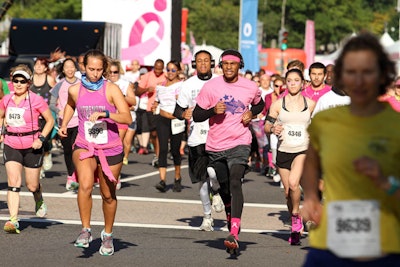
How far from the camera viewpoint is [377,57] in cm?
561

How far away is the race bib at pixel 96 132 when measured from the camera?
1044cm

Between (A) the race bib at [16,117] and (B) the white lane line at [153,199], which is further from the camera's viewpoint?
(B) the white lane line at [153,199]

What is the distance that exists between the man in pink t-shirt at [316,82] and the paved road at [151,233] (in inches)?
59.8

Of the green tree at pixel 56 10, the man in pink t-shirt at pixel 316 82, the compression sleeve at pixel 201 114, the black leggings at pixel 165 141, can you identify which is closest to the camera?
the compression sleeve at pixel 201 114

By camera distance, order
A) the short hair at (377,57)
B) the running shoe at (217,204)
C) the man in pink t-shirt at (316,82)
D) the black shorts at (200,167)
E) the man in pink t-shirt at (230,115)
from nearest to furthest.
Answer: the short hair at (377,57) → the man in pink t-shirt at (230,115) → the black shorts at (200,167) → the running shoe at (217,204) → the man in pink t-shirt at (316,82)

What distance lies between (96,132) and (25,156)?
80.7 inches

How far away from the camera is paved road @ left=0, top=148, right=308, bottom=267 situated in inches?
413

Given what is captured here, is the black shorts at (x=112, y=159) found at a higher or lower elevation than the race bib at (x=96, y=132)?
lower

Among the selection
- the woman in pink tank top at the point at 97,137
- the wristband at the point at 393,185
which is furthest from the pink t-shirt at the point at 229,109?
the wristband at the point at 393,185

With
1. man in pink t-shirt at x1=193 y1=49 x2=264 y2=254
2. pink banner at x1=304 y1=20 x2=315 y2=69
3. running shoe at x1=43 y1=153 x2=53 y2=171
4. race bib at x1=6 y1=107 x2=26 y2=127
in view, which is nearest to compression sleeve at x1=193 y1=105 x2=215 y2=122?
man in pink t-shirt at x1=193 y1=49 x2=264 y2=254

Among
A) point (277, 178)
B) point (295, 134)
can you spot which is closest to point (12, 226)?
point (295, 134)

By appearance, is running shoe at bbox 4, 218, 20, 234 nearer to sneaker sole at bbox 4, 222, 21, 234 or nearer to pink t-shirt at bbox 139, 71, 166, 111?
sneaker sole at bbox 4, 222, 21, 234

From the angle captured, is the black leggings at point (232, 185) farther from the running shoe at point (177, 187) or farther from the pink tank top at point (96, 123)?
the running shoe at point (177, 187)

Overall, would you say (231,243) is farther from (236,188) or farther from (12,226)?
(12,226)
